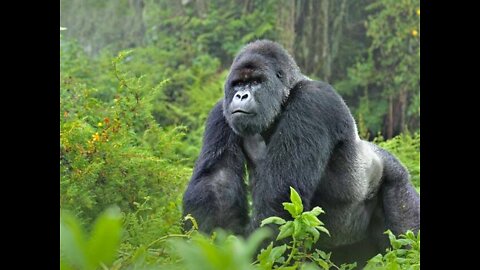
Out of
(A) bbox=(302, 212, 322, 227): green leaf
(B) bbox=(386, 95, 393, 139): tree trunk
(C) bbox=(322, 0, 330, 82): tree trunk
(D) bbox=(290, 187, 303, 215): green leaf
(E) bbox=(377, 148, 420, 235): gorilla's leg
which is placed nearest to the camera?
(D) bbox=(290, 187, 303, 215): green leaf

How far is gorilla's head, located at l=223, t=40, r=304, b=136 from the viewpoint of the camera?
3.57 m

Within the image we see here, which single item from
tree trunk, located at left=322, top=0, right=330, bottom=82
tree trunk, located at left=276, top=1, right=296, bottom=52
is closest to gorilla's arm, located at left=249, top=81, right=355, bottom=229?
tree trunk, located at left=276, top=1, right=296, bottom=52

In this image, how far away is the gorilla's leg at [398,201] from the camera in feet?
13.0

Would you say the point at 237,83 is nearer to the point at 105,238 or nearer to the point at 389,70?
the point at 105,238

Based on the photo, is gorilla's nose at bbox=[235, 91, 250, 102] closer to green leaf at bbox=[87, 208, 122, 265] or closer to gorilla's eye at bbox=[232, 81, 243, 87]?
gorilla's eye at bbox=[232, 81, 243, 87]

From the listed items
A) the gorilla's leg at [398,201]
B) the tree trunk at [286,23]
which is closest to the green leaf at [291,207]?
the gorilla's leg at [398,201]

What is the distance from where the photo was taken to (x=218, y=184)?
3.56 m

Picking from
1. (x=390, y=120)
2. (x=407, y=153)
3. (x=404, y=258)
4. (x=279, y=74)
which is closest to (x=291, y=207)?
(x=404, y=258)

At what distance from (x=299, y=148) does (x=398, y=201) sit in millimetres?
814

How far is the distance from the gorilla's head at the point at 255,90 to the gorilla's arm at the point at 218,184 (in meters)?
0.15

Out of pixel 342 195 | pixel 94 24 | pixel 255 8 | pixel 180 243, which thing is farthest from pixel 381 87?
pixel 180 243

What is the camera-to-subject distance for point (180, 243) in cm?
89
